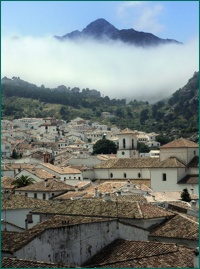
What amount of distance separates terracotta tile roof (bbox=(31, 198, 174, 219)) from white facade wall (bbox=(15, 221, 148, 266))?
122 inches

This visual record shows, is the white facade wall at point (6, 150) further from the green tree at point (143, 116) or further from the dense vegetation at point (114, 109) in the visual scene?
the green tree at point (143, 116)

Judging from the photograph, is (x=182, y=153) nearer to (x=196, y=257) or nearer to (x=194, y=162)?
(x=194, y=162)

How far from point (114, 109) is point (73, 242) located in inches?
6205

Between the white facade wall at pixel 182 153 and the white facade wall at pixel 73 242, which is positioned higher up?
the white facade wall at pixel 182 153

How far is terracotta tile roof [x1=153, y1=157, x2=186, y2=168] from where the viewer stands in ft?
153

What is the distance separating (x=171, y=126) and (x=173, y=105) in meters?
15.7

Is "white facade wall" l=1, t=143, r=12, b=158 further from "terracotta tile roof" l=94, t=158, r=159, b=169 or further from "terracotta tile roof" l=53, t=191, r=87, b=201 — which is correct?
"terracotta tile roof" l=53, t=191, r=87, b=201

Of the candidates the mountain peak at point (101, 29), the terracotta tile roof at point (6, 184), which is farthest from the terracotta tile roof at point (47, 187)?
the mountain peak at point (101, 29)

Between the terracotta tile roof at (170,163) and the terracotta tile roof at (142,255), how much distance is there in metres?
28.5

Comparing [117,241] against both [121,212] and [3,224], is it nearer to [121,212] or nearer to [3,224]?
[121,212]

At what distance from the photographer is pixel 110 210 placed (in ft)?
75.7

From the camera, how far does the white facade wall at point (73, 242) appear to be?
52.5ft

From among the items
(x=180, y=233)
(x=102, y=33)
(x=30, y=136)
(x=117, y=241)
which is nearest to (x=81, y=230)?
(x=117, y=241)

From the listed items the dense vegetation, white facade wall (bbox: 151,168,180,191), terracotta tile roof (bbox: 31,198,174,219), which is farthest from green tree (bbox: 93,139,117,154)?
terracotta tile roof (bbox: 31,198,174,219)
